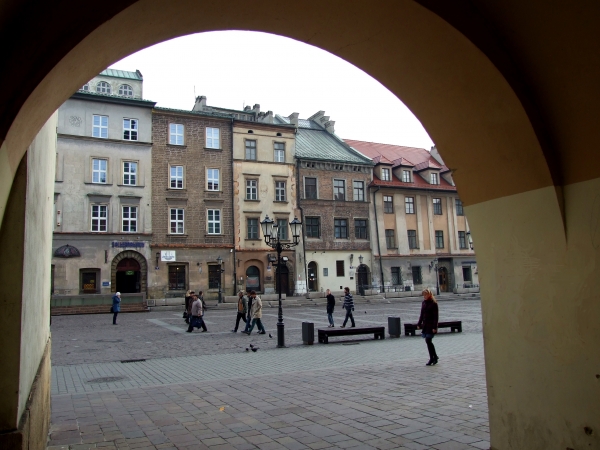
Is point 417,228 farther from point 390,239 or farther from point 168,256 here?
point 168,256

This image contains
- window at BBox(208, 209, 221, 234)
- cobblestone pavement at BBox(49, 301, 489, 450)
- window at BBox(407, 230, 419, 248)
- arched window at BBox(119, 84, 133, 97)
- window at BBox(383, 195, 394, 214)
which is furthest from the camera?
window at BBox(407, 230, 419, 248)

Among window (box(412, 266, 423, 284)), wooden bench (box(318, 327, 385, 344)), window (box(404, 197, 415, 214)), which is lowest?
wooden bench (box(318, 327, 385, 344))

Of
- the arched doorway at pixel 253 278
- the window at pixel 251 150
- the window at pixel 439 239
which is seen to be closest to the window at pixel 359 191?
the window at pixel 439 239

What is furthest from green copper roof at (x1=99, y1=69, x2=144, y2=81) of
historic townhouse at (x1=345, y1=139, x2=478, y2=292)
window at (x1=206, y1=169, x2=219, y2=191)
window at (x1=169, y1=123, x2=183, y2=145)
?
historic townhouse at (x1=345, y1=139, x2=478, y2=292)

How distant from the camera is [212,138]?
134 ft

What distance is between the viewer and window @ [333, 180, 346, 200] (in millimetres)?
45156

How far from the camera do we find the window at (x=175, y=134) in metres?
39.2

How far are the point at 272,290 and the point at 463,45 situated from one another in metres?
37.6

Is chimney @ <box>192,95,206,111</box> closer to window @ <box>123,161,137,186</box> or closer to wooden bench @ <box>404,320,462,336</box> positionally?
window @ <box>123,161,137,186</box>

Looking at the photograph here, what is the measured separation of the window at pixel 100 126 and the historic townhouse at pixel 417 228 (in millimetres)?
23769

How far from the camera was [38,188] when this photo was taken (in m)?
4.78

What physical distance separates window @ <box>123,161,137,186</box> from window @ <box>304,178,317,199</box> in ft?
48.1

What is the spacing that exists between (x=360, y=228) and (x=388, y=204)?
13.0ft

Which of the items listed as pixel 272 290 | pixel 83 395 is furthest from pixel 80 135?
pixel 83 395
